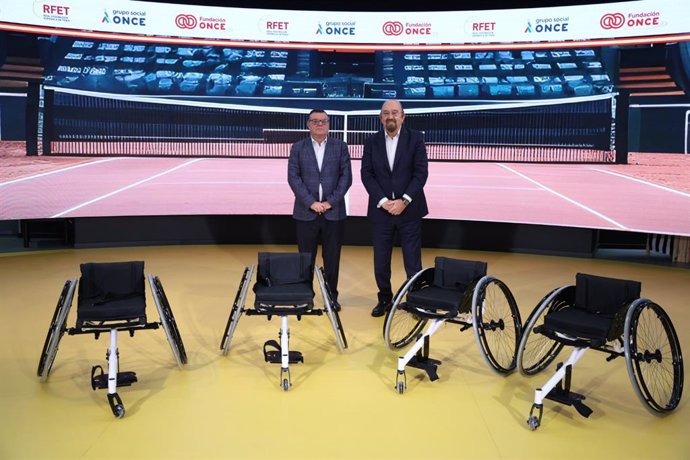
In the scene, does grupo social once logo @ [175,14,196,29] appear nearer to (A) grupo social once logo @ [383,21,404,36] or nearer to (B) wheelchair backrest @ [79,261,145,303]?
(A) grupo social once logo @ [383,21,404,36]

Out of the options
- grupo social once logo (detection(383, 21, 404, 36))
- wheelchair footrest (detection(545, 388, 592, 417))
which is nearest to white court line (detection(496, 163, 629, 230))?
grupo social once logo (detection(383, 21, 404, 36))

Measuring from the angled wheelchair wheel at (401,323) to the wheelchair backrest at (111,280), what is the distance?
1.40 m

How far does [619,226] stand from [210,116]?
4401 millimetres

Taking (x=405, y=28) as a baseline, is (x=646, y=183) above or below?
below

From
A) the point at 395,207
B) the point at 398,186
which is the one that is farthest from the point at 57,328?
the point at 398,186

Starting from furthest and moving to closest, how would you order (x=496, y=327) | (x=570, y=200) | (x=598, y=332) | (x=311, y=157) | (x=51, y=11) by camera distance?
(x=570, y=200) < (x=51, y=11) < (x=311, y=157) < (x=496, y=327) < (x=598, y=332)

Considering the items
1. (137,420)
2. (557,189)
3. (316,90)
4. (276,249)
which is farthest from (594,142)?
(137,420)

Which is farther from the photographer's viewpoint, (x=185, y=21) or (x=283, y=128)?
(x=283, y=128)

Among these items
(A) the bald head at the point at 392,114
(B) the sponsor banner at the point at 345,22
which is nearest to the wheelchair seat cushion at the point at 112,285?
(A) the bald head at the point at 392,114

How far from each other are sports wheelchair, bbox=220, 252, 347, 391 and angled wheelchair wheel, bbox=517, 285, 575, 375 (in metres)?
1.10

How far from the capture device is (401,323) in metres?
5.17

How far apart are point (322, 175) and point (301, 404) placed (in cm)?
212

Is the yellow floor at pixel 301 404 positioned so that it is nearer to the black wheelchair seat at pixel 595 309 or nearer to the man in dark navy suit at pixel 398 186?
the black wheelchair seat at pixel 595 309

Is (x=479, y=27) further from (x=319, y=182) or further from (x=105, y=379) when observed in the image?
(x=105, y=379)
